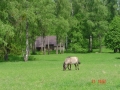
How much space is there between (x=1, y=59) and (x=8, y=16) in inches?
397

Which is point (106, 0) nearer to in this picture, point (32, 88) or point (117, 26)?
point (117, 26)

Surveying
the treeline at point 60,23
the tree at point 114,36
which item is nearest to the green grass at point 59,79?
the treeline at point 60,23

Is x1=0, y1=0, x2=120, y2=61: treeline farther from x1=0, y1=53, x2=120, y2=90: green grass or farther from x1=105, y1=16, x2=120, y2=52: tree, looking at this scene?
x1=0, y1=53, x2=120, y2=90: green grass

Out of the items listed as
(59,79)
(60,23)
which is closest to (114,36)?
(60,23)

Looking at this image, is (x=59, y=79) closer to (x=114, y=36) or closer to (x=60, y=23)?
(x=60, y=23)

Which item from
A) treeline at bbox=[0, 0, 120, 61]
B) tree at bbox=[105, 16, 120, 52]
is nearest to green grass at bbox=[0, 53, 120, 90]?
treeline at bbox=[0, 0, 120, 61]

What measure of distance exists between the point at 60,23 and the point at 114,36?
1600 cm

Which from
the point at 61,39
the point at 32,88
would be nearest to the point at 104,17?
the point at 61,39

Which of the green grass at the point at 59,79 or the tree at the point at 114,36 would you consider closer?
the green grass at the point at 59,79

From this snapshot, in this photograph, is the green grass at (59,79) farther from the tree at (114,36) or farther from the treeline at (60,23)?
the tree at (114,36)

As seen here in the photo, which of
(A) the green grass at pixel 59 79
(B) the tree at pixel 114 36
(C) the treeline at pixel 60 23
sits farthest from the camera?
(B) the tree at pixel 114 36

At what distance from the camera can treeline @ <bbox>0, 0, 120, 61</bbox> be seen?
4684cm

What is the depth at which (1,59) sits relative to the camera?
5341cm

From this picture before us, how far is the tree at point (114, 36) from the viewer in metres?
75.2
